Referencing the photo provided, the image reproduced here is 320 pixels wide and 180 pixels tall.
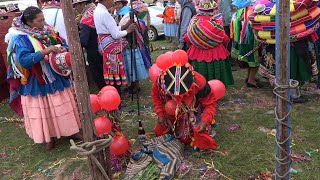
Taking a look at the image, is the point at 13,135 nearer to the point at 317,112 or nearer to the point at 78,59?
the point at 78,59

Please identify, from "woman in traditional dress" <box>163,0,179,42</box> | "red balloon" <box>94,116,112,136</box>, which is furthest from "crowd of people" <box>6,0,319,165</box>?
"woman in traditional dress" <box>163,0,179,42</box>

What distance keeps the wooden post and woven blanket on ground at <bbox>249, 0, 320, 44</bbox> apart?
2.45 meters

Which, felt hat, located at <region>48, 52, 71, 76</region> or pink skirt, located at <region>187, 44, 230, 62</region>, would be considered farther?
pink skirt, located at <region>187, 44, 230, 62</region>

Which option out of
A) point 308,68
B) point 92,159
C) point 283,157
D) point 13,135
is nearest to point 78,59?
point 92,159

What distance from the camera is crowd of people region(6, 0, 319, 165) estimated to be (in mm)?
3707

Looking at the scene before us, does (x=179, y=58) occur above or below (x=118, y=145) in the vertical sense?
above

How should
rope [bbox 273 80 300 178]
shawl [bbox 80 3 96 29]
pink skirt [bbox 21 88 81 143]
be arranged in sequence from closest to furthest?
rope [bbox 273 80 300 178], pink skirt [bbox 21 88 81 143], shawl [bbox 80 3 96 29]

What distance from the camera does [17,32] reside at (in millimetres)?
3770

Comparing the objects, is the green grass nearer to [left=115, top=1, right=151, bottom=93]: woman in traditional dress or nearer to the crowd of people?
the crowd of people

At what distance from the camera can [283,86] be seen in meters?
2.29

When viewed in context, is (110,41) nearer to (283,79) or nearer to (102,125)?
(102,125)

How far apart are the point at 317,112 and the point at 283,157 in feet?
8.36

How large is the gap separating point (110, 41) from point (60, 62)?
1.40 meters

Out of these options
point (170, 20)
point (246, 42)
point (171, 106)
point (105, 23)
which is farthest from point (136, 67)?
point (170, 20)
